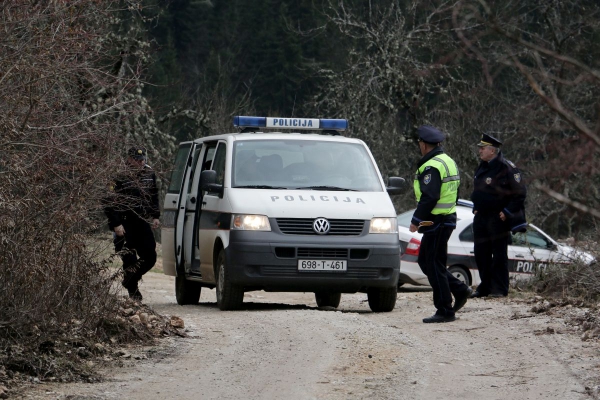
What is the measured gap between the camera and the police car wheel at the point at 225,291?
11359 mm

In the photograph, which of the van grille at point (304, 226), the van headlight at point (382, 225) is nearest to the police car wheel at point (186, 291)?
the van grille at point (304, 226)

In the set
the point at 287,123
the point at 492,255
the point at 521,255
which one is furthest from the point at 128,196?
the point at 521,255

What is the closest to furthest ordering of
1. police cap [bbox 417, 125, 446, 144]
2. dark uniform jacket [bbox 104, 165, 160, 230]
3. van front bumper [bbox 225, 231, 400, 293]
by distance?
dark uniform jacket [bbox 104, 165, 160, 230] → police cap [bbox 417, 125, 446, 144] → van front bumper [bbox 225, 231, 400, 293]

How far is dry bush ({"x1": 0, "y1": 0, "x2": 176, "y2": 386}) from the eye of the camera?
283 inches

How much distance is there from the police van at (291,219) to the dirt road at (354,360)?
0.41 m

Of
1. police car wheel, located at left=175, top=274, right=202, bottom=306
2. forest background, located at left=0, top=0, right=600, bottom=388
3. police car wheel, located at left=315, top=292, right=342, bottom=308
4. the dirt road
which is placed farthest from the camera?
police car wheel, located at left=175, top=274, right=202, bottom=306

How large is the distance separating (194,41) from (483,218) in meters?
48.3

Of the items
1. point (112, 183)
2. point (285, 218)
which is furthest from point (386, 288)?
point (112, 183)

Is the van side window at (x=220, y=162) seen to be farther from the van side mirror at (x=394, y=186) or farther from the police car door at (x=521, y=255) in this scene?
the police car door at (x=521, y=255)

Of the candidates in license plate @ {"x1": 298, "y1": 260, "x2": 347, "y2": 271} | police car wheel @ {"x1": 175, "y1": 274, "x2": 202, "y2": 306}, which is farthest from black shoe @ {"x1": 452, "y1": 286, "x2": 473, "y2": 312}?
police car wheel @ {"x1": 175, "y1": 274, "x2": 202, "y2": 306}

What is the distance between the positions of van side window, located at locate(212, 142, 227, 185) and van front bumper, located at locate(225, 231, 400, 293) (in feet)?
3.19

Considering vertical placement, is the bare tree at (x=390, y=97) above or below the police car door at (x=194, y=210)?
above

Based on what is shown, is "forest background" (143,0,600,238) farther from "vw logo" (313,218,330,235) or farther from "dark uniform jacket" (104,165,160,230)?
"vw logo" (313,218,330,235)

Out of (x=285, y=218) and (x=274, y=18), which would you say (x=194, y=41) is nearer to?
(x=274, y=18)
